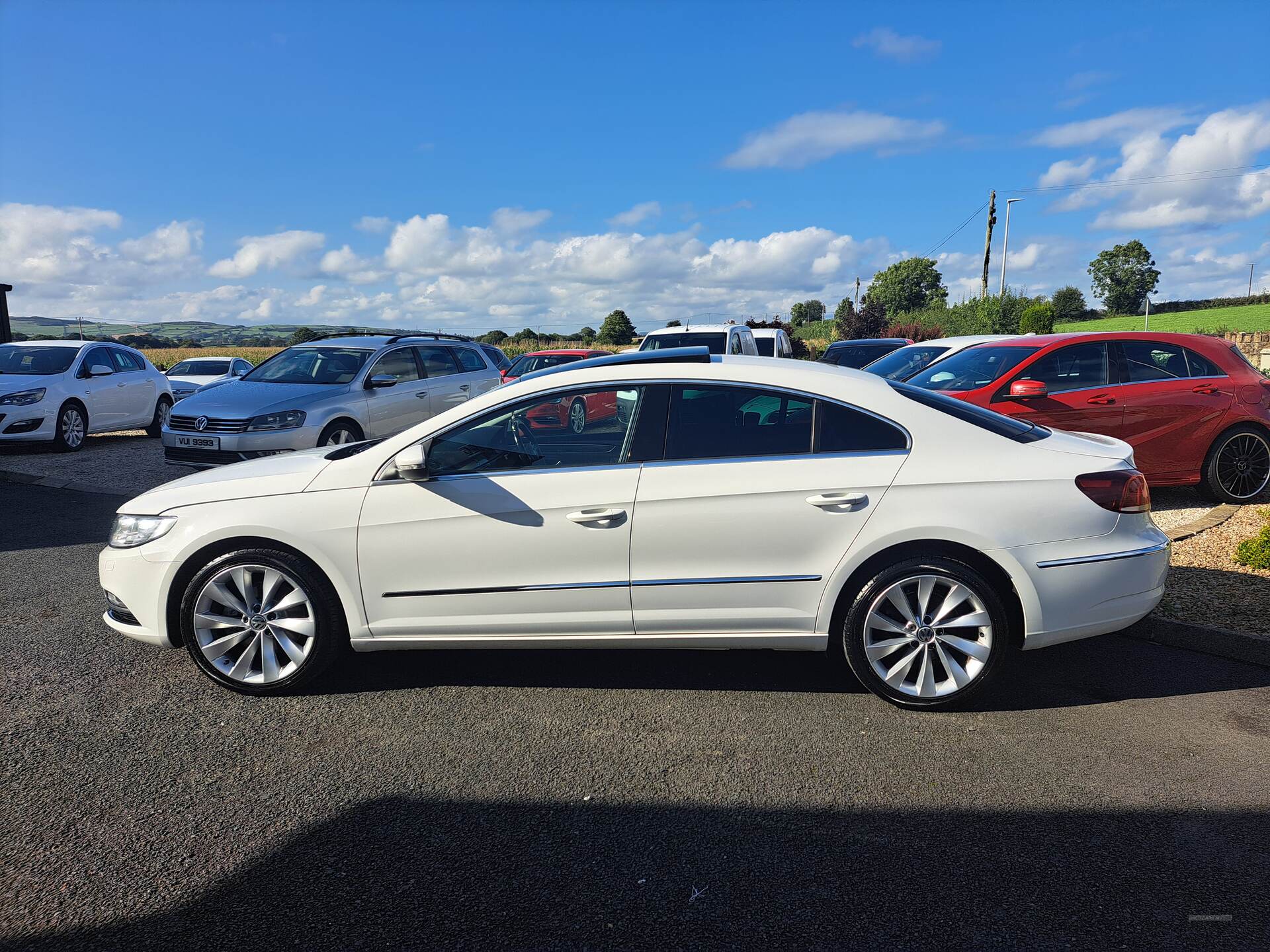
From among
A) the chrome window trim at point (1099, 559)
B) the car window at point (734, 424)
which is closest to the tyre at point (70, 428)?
the car window at point (734, 424)

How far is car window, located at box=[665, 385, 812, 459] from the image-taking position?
414cm

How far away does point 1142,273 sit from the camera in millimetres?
94562

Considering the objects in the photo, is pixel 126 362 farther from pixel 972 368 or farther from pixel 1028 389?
pixel 1028 389

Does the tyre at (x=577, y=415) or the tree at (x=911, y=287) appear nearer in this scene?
the tyre at (x=577, y=415)

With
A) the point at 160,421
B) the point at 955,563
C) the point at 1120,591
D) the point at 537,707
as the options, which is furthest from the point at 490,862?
the point at 160,421

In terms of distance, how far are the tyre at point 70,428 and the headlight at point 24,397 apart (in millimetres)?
343

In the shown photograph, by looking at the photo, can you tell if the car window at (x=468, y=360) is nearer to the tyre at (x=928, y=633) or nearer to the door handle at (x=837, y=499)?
the door handle at (x=837, y=499)

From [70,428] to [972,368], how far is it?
12.5 metres

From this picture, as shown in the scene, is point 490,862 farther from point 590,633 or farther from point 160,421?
point 160,421

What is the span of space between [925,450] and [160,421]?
1483 centimetres

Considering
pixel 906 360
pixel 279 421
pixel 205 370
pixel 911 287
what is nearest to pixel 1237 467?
pixel 906 360

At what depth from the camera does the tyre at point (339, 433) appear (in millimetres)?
9836

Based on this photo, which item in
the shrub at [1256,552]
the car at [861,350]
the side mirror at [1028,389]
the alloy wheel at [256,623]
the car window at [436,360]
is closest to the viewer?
the alloy wheel at [256,623]

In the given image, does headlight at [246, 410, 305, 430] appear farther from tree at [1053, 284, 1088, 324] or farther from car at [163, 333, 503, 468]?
tree at [1053, 284, 1088, 324]
